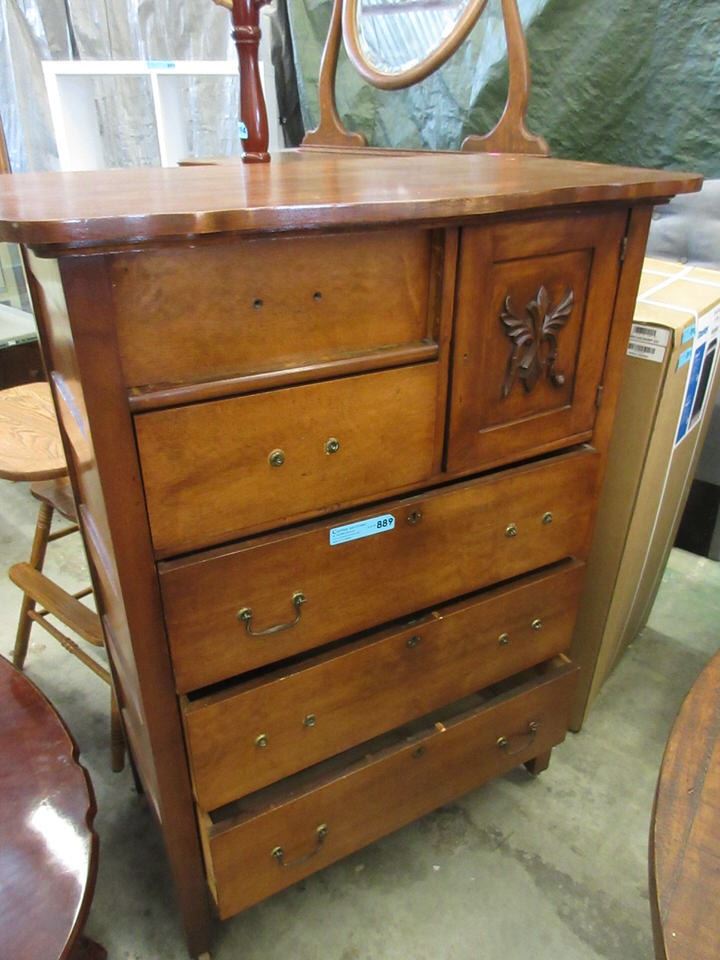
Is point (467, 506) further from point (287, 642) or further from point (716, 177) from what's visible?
point (716, 177)

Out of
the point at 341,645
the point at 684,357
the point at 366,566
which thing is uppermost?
the point at 684,357

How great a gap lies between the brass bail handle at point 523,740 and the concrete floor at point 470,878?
0.18 m

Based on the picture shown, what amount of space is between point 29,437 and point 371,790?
3.29 feet

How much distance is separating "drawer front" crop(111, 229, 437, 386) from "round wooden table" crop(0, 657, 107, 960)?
501mm

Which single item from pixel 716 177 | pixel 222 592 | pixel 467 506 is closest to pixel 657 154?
pixel 716 177

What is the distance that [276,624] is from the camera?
89 cm

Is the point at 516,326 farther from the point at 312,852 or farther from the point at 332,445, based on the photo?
the point at 312,852

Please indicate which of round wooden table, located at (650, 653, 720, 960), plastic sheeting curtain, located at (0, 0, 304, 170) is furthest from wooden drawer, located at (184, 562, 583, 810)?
plastic sheeting curtain, located at (0, 0, 304, 170)

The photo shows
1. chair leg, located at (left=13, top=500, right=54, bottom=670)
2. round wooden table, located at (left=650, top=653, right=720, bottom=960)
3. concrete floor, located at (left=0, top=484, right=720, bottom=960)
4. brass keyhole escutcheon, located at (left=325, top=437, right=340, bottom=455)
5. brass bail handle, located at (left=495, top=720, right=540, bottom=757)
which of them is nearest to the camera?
round wooden table, located at (left=650, top=653, right=720, bottom=960)

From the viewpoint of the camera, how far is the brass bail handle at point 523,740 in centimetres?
124

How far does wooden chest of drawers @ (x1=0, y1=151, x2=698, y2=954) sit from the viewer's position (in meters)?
0.69

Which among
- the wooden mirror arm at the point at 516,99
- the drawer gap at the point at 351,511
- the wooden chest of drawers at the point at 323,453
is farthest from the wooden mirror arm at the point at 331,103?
the drawer gap at the point at 351,511

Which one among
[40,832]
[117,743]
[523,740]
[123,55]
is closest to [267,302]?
[40,832]

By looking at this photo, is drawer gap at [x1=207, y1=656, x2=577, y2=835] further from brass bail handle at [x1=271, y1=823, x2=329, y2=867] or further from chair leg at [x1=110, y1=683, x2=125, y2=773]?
chair leg at [x1=110, y1=683, x2=125, y2=773]
